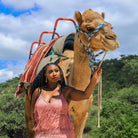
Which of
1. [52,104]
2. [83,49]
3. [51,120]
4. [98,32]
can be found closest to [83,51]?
[83,49]

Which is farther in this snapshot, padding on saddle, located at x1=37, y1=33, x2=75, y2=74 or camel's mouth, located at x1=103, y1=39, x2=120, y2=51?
padding on saddle, located at x1=37, y1=33, x2=75, y2=74

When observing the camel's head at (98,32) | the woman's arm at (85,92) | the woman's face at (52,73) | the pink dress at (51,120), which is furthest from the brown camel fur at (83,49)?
the pink dress at (51,120)

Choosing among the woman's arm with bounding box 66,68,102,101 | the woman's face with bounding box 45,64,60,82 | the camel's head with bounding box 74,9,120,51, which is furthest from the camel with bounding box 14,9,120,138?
the woman's face with bounding box 45,64,60,82

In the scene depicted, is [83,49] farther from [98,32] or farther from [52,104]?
[52,104]

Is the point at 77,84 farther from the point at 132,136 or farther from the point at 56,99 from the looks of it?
the point at 132,136

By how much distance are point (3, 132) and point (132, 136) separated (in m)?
7.52

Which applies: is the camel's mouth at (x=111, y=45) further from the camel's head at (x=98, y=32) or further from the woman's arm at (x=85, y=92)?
the woman's arm at (x=85, y=92)

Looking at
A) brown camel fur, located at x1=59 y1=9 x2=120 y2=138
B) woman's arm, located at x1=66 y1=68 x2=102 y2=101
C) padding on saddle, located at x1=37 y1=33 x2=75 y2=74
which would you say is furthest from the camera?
padding on saddle, located at x1=37 y1=33 x2=75 y2=74

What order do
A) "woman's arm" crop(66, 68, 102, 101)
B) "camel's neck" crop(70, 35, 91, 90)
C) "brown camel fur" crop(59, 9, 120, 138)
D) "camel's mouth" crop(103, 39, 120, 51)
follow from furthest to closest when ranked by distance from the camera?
1. "camel's neck" crop(70, 35, 91, 90)
2. "woman's arm" crop(66, 68, 102, 101)
3. "brown camel fur" crop(59, 9, 120, 138)
4. "camel's mouth" crop(103, 39, 120, 51)

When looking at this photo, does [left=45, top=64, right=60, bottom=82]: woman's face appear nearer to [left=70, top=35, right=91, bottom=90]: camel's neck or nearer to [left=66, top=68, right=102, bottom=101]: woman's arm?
[left=66, top=68, right=102, bottom=101]: woman's arm

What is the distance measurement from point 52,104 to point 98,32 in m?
1.11

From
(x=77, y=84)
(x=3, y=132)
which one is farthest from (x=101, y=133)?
(x=77, y=84)

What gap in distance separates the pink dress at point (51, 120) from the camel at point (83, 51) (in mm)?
846

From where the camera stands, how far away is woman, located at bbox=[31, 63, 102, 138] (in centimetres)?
298
